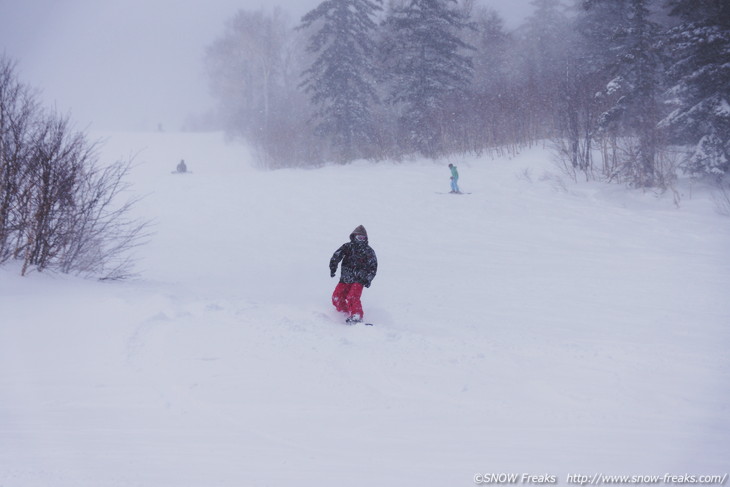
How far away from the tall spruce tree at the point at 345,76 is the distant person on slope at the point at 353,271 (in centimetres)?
A: 1944

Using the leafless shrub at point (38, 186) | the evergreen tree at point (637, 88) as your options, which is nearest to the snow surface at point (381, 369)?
the leafless shrub at point (38, 186)

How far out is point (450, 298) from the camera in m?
7.90

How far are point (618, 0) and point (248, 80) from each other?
103ft

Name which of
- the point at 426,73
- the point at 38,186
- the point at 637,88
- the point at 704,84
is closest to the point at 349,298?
the point at 38,186

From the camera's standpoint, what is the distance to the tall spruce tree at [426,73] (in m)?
23.6

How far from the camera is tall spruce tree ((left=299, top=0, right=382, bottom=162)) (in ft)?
82.8

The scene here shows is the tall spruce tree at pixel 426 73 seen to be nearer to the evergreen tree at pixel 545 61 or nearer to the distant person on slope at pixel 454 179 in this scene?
the evergreen tree at pixel 545 61

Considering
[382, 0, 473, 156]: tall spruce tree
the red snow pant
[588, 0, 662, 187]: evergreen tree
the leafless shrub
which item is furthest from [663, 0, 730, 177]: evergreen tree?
the leafless shrub

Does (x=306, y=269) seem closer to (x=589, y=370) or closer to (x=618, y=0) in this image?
(x=589, y=370)

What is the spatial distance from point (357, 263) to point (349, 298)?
57 cm

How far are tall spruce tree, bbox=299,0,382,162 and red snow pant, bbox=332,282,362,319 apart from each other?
19.7m

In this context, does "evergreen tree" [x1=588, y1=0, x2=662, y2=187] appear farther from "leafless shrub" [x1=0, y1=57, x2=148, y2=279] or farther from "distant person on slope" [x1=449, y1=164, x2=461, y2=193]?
"leafless shrub" [x1=0, y1=57, x2=148, y2=279]

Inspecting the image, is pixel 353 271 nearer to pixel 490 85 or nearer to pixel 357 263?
pixel 357 263

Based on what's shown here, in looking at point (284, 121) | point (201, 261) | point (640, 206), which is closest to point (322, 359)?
point (201, 261)
